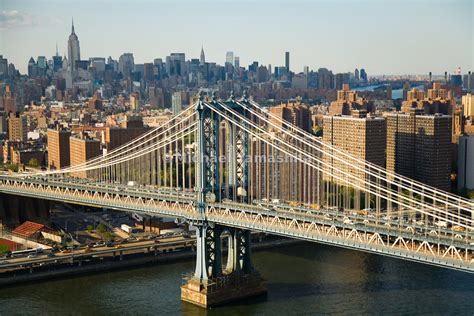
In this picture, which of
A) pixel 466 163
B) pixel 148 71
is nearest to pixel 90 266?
pixel 466 163

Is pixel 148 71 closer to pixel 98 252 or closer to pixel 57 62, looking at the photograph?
pixel 57 62

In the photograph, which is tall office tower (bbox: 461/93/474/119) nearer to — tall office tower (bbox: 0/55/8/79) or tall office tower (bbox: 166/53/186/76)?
tall office tower (bbox: 0/55/8/79)

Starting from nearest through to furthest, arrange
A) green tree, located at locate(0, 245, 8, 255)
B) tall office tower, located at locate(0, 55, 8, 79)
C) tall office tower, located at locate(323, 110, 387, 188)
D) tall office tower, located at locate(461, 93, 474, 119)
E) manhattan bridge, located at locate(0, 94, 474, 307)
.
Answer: manhattan bridge, located at locate(0, 94, 474, 307) < green tree, located at locate(0, 245, 8, 255) < tall office tower, located at locate(323, 110, 387, 188) < tall office tower, located at locate(461, 93, 474, 119) < tall office tower, located at locate(0, 55, 8, 79)

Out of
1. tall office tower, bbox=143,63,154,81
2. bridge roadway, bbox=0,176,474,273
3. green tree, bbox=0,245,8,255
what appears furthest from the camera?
tall office tower, bbox=143,63,154,81

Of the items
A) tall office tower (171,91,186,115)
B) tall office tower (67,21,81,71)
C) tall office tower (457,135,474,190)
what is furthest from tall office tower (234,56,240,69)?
tall office tower (457,135,474,190)

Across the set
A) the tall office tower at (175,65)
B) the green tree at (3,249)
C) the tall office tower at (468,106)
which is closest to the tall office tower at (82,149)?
the green tree at (3,249)

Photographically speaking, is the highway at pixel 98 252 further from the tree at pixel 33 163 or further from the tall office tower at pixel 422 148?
the tree at pixel 33 163

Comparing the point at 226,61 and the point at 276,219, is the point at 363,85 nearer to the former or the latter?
the point at 226,61
